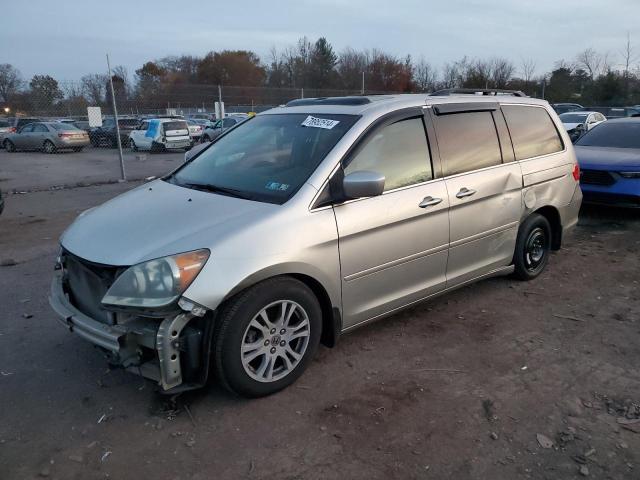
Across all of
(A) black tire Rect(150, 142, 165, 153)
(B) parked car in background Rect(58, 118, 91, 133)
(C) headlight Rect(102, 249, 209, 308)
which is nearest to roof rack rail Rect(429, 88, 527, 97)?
(C) headlight Rect(102, 249, 209, 308)

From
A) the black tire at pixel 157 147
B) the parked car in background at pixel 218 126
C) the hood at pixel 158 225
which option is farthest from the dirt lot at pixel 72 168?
the hood at pixel 158 225

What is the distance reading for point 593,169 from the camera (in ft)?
25.3

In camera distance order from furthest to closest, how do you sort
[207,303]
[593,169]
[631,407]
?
[593,169] < [631,407] < [207,303]

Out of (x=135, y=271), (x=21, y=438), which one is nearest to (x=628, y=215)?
(x=135, y=271)

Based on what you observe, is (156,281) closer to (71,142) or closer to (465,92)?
(465,92)

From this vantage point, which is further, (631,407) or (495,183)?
(495,183)

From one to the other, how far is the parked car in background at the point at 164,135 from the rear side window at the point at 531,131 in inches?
716

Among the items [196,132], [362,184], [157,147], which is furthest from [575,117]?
[362,184]

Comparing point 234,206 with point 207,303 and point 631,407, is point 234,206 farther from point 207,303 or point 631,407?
point 631,407

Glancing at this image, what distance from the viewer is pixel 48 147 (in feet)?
71.2

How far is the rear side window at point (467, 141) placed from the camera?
4102 millimetres

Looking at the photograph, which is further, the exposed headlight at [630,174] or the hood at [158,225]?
the exposed headlight at [630,174]

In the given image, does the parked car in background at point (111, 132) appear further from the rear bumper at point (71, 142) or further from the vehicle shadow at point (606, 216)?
the vehicle shadow at point (606, 216)

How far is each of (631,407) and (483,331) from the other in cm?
122
